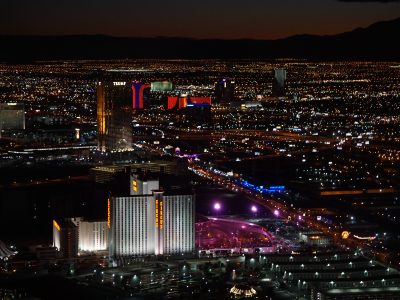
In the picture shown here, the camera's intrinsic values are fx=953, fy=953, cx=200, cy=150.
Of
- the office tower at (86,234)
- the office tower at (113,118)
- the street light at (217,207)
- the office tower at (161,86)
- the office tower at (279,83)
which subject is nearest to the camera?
the office tower at (86,234)

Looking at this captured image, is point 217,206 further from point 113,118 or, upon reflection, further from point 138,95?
point 138,95

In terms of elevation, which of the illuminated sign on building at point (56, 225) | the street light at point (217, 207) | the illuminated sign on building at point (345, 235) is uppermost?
the illuminated sign on building at point (56, 225)

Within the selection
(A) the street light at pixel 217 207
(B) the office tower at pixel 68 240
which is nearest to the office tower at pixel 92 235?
(B) the office tower at pixel 68 240

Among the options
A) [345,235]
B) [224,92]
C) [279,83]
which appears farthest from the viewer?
[279,83]

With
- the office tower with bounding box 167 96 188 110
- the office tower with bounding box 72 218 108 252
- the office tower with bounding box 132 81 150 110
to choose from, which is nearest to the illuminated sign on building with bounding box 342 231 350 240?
the office tower with bounding box 72 218 108 252

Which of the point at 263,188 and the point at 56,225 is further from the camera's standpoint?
the point at 263,188

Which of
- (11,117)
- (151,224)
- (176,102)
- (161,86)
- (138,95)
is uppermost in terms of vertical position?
(151,224)

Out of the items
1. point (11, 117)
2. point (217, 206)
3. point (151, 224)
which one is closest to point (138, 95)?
point (11, 117)

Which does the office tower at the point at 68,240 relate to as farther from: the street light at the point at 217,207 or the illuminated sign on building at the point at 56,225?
the street light at the point at 217,207
